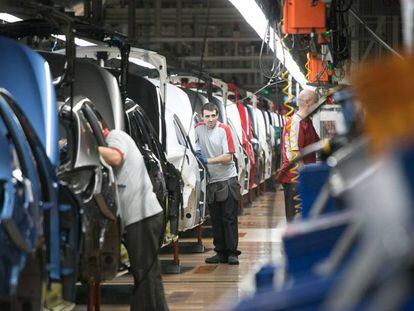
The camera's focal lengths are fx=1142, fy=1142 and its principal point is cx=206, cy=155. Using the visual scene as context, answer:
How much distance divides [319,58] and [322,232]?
44.2 ft

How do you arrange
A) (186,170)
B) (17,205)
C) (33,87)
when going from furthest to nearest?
(186,170), (33,87), (17,205)

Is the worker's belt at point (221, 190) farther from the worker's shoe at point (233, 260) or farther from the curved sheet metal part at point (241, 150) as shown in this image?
the curved sheet metal part at point (241, 150)

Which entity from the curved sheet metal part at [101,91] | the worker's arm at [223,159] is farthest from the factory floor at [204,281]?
the curved sheet metal part at [101,91]

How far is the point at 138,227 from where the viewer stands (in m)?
8.27

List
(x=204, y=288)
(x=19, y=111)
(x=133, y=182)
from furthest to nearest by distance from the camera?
(x=204, y=288)
(x=133, y=182)
(x=19, y=111)

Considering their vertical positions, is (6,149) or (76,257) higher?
(6,149)

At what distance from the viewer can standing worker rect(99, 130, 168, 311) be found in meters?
8.20

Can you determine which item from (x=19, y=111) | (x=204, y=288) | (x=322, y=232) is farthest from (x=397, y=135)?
(x=204, y=288)

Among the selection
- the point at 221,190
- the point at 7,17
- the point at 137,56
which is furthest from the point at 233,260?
the point at 7,17

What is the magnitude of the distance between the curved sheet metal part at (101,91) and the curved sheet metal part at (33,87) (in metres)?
1.88

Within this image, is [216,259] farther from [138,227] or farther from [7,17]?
[138,227]

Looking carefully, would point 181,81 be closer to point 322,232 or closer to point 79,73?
point 79,73

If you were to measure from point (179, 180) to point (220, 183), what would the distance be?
2.54 meters

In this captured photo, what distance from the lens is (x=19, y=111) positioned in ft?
20.7
